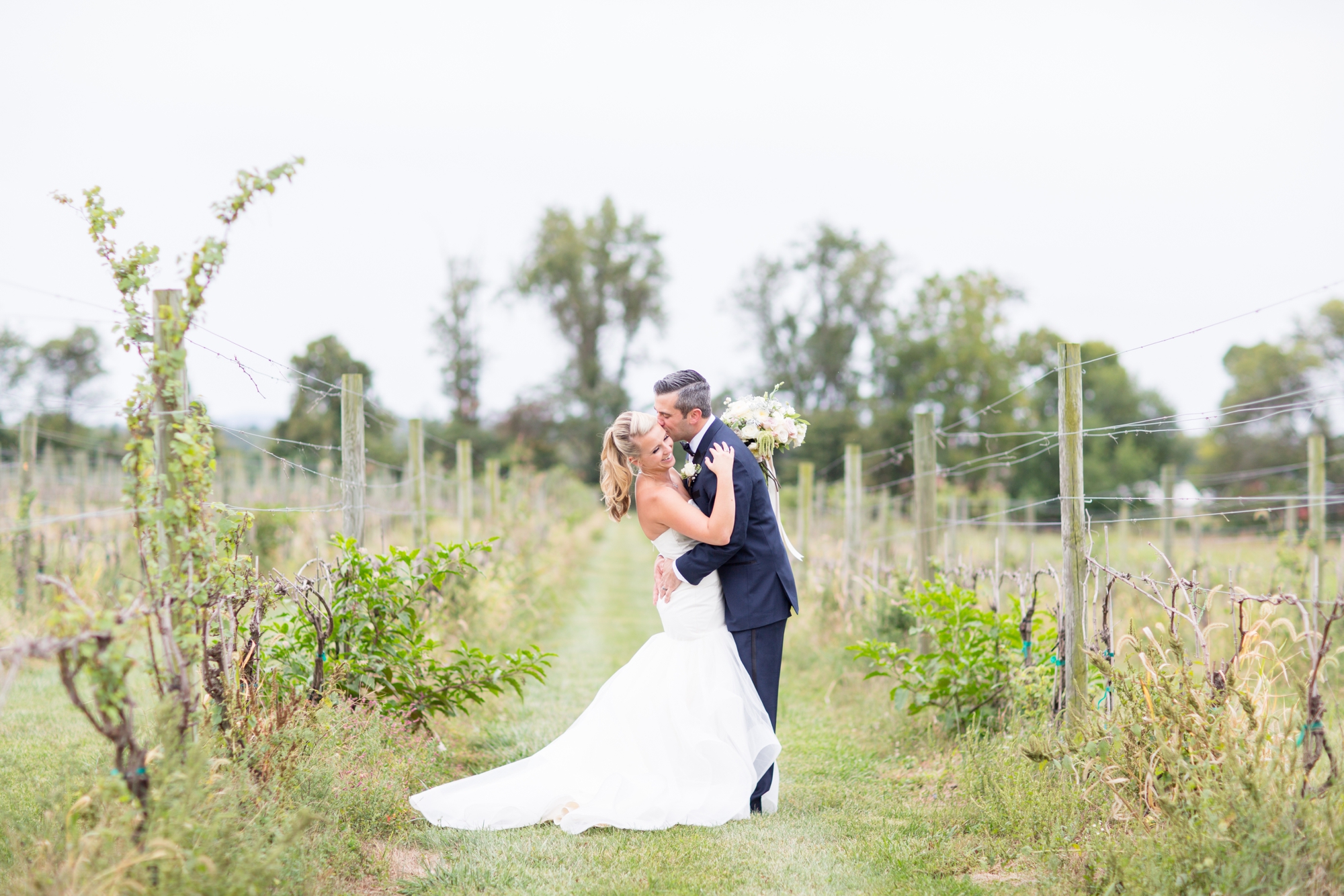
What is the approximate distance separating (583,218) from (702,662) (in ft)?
138

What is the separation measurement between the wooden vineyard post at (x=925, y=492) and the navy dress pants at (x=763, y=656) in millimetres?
2840

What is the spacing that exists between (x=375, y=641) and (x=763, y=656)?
183 cm

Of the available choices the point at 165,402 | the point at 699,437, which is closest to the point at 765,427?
the point at 699,437

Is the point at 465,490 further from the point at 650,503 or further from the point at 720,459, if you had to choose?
the point at 720,459

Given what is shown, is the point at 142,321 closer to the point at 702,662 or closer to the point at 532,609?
the point at 702,662

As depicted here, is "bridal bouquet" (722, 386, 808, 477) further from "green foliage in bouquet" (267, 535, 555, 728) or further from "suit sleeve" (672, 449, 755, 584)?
"green foliage in bouquet" (267, 535, 555, 728)

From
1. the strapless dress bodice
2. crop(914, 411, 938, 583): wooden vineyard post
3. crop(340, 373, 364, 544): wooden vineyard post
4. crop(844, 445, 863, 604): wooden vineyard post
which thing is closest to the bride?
the strapless dress bodice

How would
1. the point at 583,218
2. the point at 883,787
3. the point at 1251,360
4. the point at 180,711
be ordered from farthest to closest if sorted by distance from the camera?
1. the point at 583,218
2. the point at 1251,360
3. the point at 883,787
4. the point at 180,711

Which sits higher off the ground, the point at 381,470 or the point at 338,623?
the point at 381,470

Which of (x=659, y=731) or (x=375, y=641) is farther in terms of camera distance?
(x=375, y=641)

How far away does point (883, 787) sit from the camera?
16.0ft

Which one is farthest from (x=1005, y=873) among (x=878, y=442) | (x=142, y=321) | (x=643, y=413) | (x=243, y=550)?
(x=878, y=442)

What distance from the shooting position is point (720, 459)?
4316mm

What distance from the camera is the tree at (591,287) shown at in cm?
4269
